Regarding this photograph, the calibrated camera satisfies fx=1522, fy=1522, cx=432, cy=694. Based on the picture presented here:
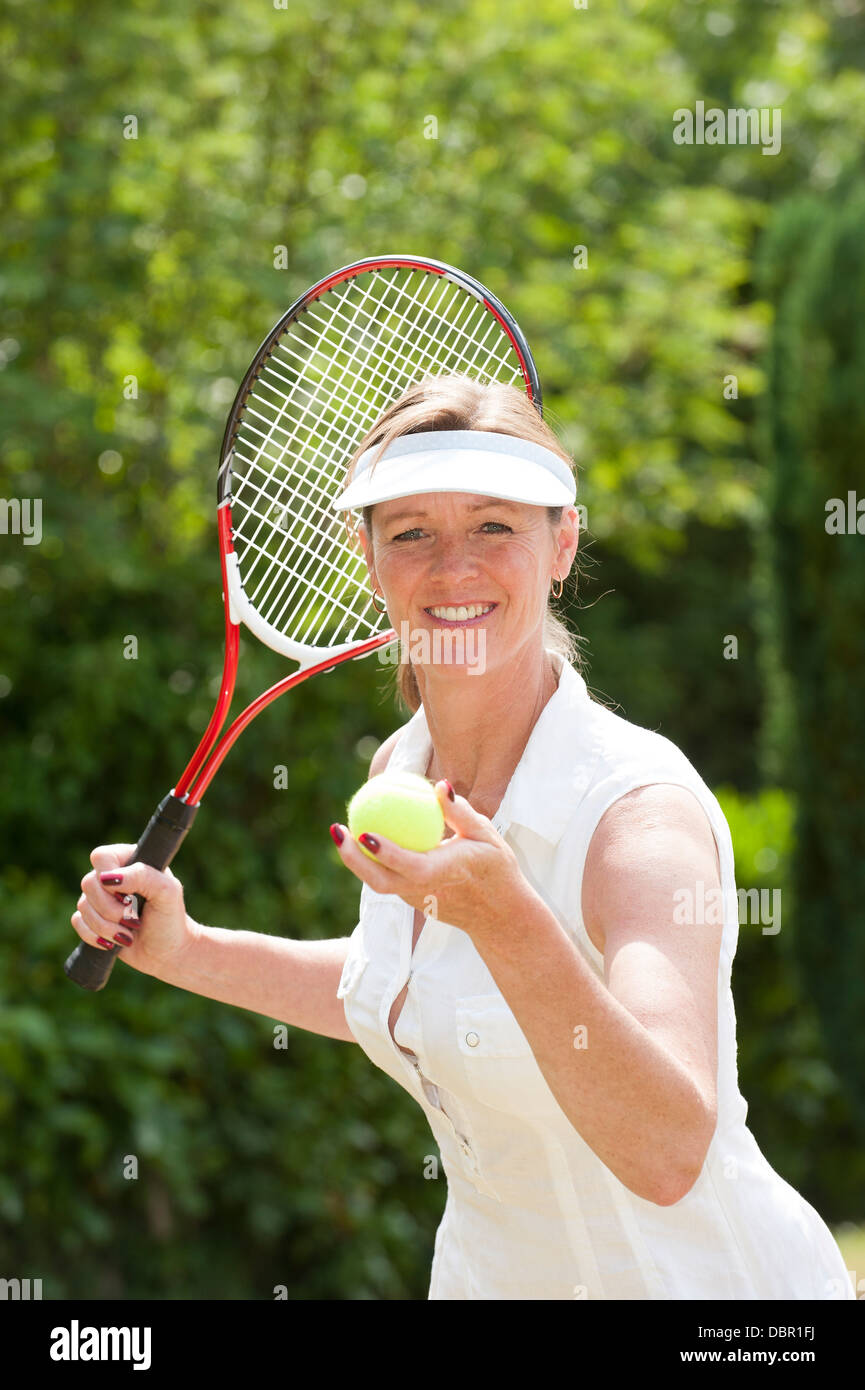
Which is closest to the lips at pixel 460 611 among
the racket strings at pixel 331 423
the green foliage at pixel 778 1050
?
the racket strings at pixel 331 423

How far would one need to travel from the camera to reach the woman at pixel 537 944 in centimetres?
161

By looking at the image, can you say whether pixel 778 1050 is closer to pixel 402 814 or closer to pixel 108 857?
pixel 108 857

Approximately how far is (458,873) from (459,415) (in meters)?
0.75

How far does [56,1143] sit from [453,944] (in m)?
3.41

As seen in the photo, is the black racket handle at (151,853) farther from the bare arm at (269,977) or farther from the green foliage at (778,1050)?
the green foliage at (778,1050)

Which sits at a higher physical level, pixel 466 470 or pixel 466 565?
pixel 466 470

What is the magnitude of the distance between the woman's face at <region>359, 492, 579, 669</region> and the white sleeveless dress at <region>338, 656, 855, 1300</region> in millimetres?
147

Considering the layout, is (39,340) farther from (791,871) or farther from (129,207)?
(791,871)

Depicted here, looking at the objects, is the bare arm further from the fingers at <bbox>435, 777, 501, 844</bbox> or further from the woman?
the fingers at <bbox>435, 777, 501, 844</bbox>

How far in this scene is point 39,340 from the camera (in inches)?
221

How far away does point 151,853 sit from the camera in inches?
94.7

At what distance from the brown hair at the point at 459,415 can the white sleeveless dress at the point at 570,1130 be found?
13.8 inches

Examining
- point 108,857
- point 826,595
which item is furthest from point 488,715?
point 826,595

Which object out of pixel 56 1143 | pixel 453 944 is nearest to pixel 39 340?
pixel 56 1143
